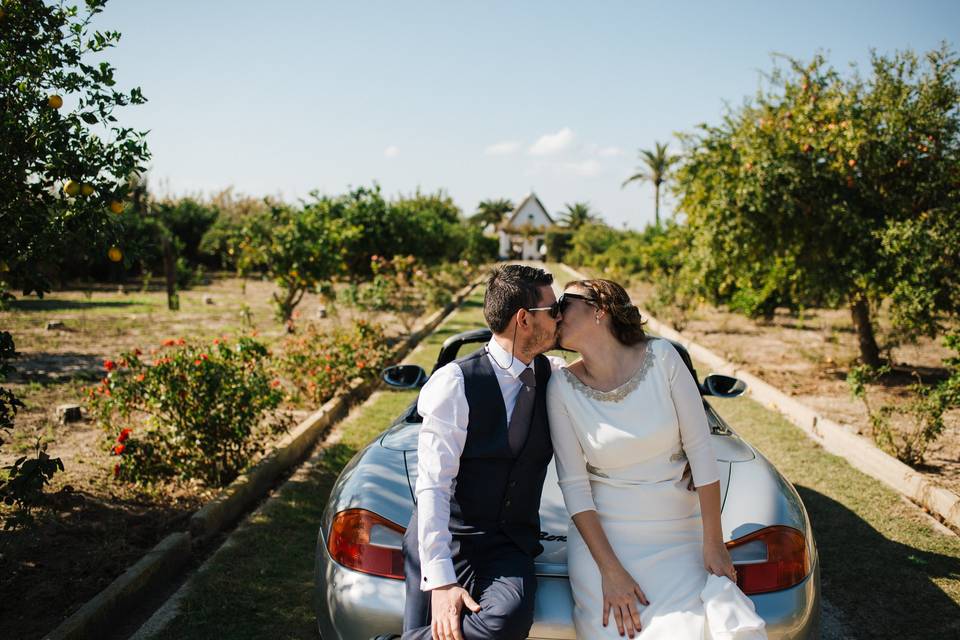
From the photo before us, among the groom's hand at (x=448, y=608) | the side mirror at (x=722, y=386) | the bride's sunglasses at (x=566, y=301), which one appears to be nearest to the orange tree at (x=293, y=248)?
the side mirror at (x=722, y=386)

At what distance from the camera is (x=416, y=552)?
232cm

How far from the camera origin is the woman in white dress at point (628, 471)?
2299 millimetres

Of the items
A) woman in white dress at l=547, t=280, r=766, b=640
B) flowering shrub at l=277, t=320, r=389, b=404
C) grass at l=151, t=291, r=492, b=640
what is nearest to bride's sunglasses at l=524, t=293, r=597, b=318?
woman in white dress at l=547, t=280, r=766, b=640

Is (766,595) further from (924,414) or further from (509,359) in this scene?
(924,414)

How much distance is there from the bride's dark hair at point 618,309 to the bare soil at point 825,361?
4185mm

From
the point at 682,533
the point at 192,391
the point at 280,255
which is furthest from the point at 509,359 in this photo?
the point at 280,255

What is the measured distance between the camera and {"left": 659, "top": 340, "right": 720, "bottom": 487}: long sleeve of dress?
250 cm

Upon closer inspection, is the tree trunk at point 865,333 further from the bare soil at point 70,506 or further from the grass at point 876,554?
the bare soil at point 70,506

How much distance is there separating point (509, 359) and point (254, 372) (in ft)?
11.8

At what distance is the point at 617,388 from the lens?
8.45 ft

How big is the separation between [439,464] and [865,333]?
953cm

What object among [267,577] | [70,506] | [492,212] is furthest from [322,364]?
[492,212]

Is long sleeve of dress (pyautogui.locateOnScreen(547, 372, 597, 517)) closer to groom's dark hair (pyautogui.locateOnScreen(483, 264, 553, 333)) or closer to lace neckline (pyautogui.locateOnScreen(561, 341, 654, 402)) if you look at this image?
lace neckline (pyautogui.locateOnScreen(561, 341, 654, 402))

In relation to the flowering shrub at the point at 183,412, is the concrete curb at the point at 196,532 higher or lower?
lower
